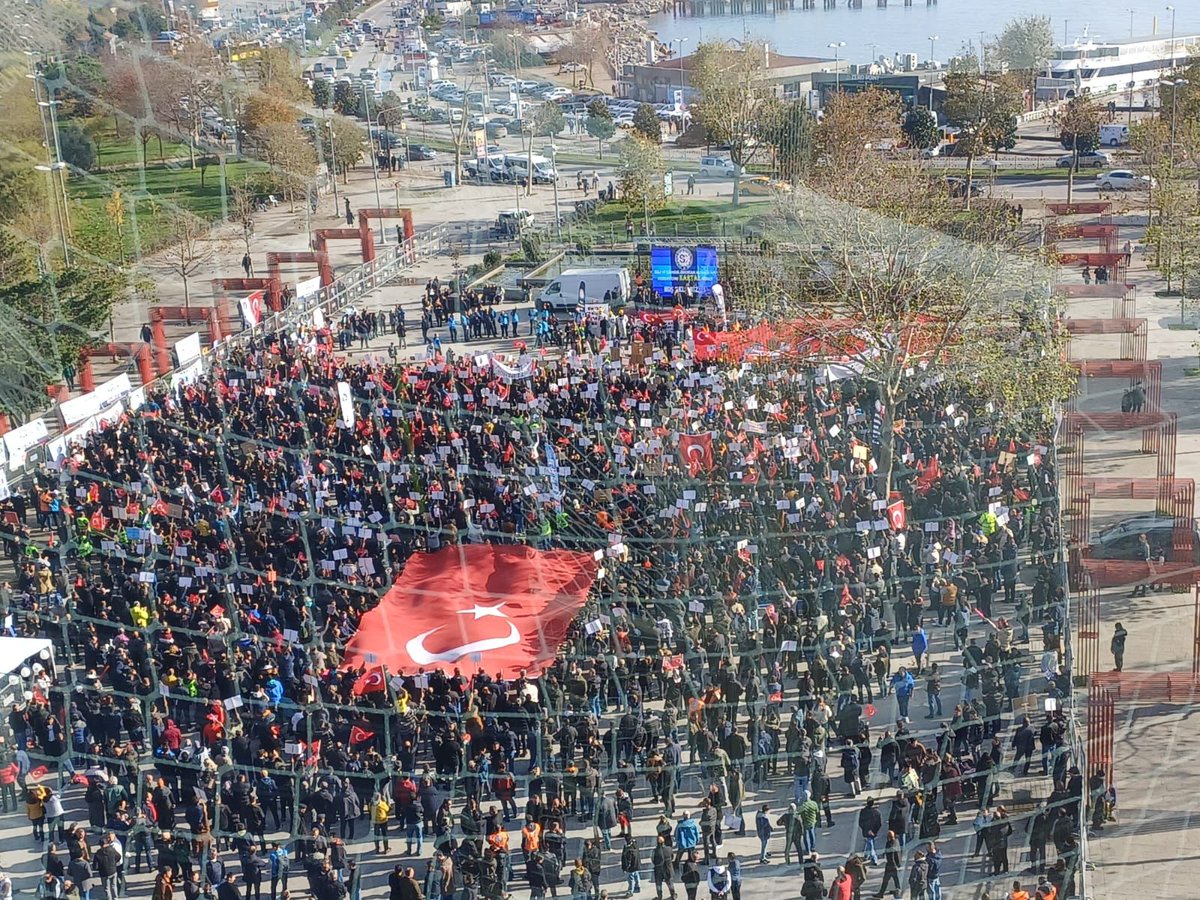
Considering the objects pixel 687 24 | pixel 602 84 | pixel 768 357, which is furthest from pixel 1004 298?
pixel 687 24

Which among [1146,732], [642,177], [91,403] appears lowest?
[1146,732]

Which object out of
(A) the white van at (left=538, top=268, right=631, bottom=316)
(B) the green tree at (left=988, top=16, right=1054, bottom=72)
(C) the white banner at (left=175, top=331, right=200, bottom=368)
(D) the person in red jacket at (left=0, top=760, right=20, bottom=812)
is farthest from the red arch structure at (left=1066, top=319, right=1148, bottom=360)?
(B) the green tree at (left=988, top=16, right=1054, bottom=72)

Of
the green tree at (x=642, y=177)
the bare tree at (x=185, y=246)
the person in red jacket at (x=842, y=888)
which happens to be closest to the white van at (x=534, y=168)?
the green tree at (x=642, y=177)

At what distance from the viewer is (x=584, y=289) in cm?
3069

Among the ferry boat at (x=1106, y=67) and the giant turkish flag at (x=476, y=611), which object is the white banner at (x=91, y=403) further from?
the ferry boat at (x=1106, y=67)

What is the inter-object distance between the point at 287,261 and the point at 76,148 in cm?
1529

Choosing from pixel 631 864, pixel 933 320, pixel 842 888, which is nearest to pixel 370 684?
pixel 631 864

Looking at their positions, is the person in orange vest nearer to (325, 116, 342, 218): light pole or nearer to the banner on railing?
the banner on railing

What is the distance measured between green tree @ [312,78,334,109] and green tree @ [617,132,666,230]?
2453 centimetres

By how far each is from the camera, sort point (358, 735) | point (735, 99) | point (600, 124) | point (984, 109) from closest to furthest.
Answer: point (358, 735) → point (984, 109) → point (735, 99) → point (600, 124)

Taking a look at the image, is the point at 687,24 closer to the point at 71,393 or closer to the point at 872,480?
the point at 71,393

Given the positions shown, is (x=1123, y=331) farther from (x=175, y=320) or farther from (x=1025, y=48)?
(x=1025, y=48)

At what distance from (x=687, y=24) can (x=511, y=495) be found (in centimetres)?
10501

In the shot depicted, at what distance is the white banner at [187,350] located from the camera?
1072 inches
